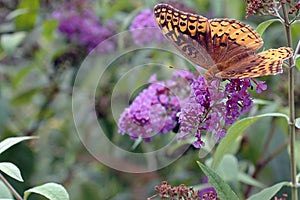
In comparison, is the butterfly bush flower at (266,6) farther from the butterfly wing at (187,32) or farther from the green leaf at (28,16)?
the green leaf at (28,16)

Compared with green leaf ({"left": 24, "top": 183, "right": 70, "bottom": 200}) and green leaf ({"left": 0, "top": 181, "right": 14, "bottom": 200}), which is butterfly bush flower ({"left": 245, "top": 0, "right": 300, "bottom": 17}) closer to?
green leaf ({"left": 24, "top": 183, "right": 70, "bottom": 200})

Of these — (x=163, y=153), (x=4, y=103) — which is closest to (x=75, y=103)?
(x=4, y=103)

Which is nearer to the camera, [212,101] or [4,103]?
[212,101]

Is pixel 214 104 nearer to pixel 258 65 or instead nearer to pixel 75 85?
Answer: pixel 258 65

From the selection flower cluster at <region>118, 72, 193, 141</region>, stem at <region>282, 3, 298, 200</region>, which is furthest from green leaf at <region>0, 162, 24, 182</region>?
stem at <region>282, 3, 298, 200</region>

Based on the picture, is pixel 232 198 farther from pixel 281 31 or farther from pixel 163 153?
pixel 281 31

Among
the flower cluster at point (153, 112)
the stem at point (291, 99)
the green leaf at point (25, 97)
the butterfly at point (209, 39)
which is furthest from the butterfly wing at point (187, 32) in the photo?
the green leaf at point (25, 97)

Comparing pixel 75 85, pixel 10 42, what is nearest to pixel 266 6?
pixel 10 42
